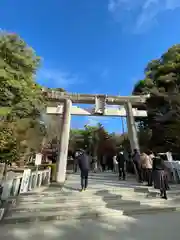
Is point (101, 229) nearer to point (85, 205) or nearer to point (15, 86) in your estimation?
point (85, 205)

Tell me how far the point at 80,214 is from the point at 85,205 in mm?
531

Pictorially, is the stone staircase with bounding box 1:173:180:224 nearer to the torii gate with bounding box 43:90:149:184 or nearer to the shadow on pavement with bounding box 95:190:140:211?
the shadow on pavement with bounding box 95:190:140:211

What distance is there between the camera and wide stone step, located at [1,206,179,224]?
4.39 meters

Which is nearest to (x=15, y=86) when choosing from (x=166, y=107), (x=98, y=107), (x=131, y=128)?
(x=98, y=107)

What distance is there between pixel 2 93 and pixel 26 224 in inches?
232

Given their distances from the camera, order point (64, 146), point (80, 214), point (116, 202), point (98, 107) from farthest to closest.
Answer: point (98, 107) < point (64, 146) < point (116, 202) < point (80, 214)

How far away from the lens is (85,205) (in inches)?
204

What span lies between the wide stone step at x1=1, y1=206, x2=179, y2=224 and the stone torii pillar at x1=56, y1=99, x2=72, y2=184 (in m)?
5.18

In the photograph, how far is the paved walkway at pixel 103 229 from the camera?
3541 mm

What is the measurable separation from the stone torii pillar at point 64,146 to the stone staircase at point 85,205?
4.20m

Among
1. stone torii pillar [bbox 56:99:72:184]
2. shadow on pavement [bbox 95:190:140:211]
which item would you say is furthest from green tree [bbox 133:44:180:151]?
shadow on pavement [bbox 95:190:140:211]

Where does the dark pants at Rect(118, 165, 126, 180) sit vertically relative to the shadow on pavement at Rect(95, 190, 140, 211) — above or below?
above

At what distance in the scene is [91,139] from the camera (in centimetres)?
2611

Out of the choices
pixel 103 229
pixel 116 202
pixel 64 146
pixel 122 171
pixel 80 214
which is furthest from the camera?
pixel 64 146
